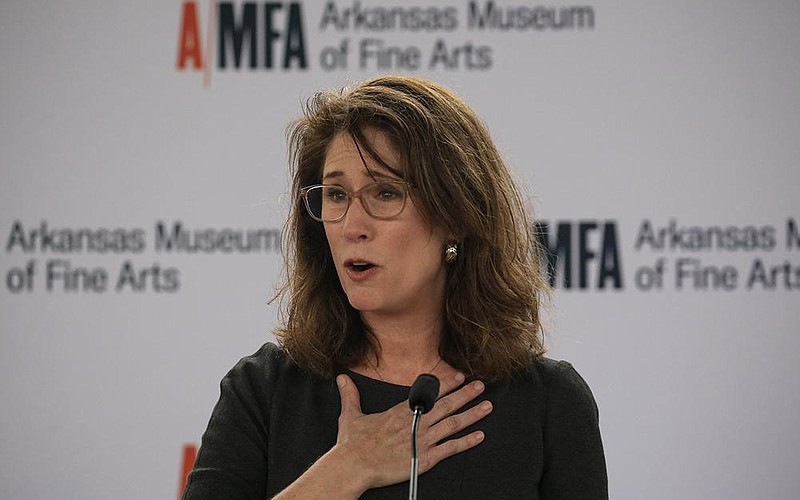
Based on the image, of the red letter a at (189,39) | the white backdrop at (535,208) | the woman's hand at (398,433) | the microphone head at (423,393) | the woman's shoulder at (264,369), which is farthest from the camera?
the red letter a at (189,39)

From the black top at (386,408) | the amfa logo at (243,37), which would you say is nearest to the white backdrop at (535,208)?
the amfa logo at (243,37)

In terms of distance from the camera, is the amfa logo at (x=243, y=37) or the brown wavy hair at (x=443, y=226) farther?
the amfa logo at (x=243, y=37)

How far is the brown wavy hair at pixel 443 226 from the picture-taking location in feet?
5.88

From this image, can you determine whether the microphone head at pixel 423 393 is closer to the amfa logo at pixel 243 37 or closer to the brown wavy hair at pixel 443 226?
the brown wavy hair at pixel 443 226

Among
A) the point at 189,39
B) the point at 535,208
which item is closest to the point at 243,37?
the point at 189,39

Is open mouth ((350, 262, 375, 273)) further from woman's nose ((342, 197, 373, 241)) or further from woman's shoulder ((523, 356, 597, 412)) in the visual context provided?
woman's shoulder ((523, 356, 597, 412))

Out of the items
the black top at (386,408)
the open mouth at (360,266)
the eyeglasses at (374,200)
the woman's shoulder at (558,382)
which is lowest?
the black top at (386,408)

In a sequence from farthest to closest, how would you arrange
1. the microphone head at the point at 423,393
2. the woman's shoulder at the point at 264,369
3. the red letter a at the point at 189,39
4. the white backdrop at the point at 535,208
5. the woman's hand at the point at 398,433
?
the red letter a at the point at 189,39
the white backdrop at the point at 535,208
the woman's shoulder at the point at 264,369
the woman's hand at the point at 398,433
the microphone head at the point at 423,393

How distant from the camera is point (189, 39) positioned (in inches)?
153

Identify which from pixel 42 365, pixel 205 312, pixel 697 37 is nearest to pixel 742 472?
pixel 697 37

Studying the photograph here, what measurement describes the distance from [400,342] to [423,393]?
13.6 inches

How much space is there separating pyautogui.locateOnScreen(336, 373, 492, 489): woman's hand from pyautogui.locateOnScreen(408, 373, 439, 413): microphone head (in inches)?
7.0

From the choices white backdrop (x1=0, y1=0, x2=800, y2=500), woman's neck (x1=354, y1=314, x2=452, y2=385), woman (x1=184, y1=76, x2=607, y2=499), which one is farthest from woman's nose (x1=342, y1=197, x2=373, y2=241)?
white backdrop (x1=0, y1=0, x2=800, y2=500)

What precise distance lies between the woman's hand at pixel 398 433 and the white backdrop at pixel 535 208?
6.52ft
